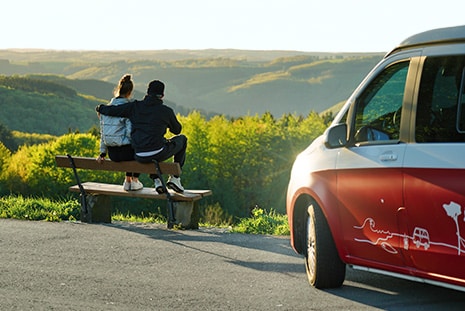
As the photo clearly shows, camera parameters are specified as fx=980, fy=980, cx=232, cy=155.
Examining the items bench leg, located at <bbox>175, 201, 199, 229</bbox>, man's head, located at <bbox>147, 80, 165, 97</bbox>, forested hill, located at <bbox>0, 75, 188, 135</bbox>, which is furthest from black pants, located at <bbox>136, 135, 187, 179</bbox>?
forested hill, located at <bbox>0, 75, 188, 135</bbox>

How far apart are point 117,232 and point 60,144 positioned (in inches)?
2203

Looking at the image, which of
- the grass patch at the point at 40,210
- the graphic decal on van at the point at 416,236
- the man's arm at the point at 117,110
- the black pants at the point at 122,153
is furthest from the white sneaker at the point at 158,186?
the graphic decal on van at the point at 416,236

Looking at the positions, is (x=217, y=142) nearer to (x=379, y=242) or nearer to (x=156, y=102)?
(x=156, y=102)

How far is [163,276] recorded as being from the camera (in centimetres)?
852

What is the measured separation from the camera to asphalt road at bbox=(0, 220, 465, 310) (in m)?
7.21

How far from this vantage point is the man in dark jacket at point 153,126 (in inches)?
471

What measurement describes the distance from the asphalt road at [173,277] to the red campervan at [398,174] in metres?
0.35

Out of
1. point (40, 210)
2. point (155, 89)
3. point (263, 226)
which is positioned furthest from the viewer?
point (40, 210)

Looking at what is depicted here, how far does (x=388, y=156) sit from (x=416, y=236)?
1.90ft

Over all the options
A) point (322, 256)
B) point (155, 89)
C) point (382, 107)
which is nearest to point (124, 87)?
point (155, 89)

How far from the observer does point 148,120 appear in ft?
39.3

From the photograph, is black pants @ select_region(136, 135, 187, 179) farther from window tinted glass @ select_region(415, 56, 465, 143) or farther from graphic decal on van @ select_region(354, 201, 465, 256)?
window tinted glass @ select_region(415, 56, 465, 143)

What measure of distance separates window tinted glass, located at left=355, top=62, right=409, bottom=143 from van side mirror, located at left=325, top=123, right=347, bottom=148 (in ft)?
0.32

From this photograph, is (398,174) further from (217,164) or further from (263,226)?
(217,164)
